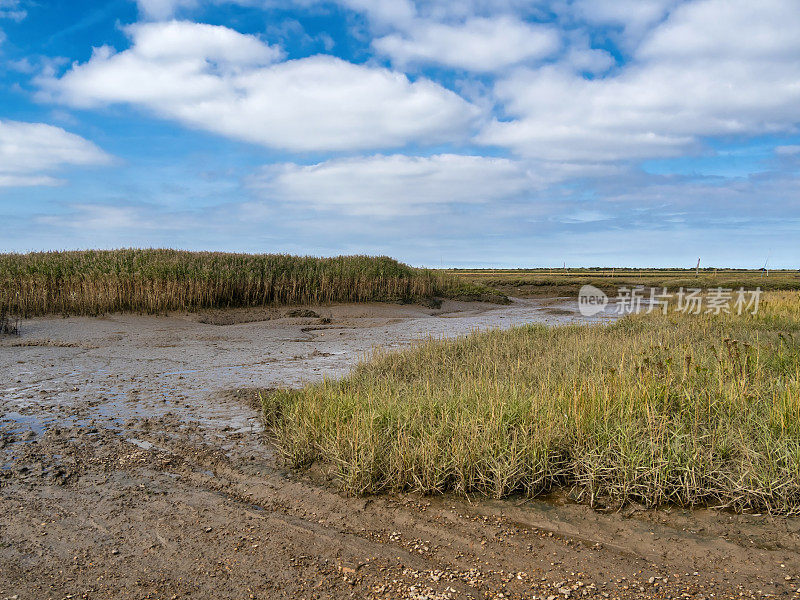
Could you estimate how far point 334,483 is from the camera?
14.2 ft

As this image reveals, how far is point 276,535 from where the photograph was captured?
138 inches

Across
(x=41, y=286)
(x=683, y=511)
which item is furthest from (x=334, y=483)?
(x=41, y=286)

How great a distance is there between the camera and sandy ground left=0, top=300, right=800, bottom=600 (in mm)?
2973

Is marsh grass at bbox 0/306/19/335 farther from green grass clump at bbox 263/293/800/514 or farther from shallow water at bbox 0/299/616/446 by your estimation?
green grass clump at bbox 263/293/800/514

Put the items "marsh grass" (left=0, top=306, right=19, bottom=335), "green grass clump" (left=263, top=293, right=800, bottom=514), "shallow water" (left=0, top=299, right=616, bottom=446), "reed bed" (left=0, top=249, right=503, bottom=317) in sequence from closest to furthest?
"green grass clump" (left=263, top=293, right=800, bottom=514)
"shallow water" (left=0, top=299, right=616, bottom=446)
"marsh grass" (left=0, top=306, right=19, bottom=335)
"reed bed" (left=0, top=249, right=503, bottom=317)

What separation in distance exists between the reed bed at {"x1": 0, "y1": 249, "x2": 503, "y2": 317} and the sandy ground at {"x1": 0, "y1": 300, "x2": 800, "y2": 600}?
10.9 metres

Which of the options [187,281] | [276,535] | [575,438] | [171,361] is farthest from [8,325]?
[575,438]

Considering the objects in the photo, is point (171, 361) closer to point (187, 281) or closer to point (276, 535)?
point (276, 535)

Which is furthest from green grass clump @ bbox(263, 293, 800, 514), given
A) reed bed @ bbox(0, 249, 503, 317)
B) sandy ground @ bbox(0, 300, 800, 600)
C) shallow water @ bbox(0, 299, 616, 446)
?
reed bed @ bbox(0, 249, 503, 317)

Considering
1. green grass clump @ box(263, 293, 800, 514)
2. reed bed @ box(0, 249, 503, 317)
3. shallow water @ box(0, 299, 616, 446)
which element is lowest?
shallow water @ box(0, 299, 616, 446)

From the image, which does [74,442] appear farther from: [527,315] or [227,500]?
[527,315]

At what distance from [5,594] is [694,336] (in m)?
10.7

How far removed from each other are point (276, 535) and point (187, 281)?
15.1m

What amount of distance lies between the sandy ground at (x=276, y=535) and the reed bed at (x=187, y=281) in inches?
427
